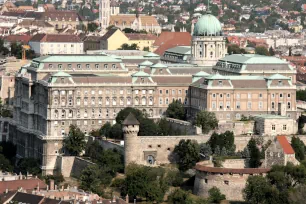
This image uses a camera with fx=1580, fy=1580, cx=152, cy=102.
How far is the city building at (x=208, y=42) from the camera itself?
5694 inches

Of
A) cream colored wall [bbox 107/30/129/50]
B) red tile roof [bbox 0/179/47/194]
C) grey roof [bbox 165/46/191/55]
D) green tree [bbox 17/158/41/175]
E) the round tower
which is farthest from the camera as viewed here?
cream colored wall [bbox 107/30/129/50]

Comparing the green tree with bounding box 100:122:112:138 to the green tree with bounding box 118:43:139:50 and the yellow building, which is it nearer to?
the green tree with bounding box 118:43:139:50

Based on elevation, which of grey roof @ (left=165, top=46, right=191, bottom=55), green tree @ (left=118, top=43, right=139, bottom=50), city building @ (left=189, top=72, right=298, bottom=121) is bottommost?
city building @ (left=189, top=72, right=298, bottom=121)

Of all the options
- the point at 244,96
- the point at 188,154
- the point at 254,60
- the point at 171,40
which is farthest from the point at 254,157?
the point at 171,40

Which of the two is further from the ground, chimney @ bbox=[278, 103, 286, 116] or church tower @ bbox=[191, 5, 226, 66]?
church tower @ bbox=[191, 5, 226, 66]

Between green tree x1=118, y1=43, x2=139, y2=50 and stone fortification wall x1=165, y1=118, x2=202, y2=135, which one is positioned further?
green tree x1=118, y1=43, x2=139, y2=50

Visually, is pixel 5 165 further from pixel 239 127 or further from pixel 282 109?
pixel 282 109

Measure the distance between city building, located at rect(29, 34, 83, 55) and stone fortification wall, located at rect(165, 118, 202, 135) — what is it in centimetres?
5999

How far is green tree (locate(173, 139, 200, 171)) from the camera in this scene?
387 feet

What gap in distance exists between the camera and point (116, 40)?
7466 inches

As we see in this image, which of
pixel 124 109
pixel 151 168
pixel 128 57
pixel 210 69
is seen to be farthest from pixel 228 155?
pixel 128 57

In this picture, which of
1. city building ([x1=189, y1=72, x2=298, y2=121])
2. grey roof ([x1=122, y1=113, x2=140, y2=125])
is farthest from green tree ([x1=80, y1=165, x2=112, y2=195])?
city building ([x1=189, y1=72, x2=298, y2=121])

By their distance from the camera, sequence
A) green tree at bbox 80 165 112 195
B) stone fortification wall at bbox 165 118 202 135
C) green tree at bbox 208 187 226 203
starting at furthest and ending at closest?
stone fortification wall at bbox 165 118 202 135 < green tree at bbox 80 165 112 195 < green tree at bbox 208 187 226 203

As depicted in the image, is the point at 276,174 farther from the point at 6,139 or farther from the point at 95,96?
the point at 6,139
